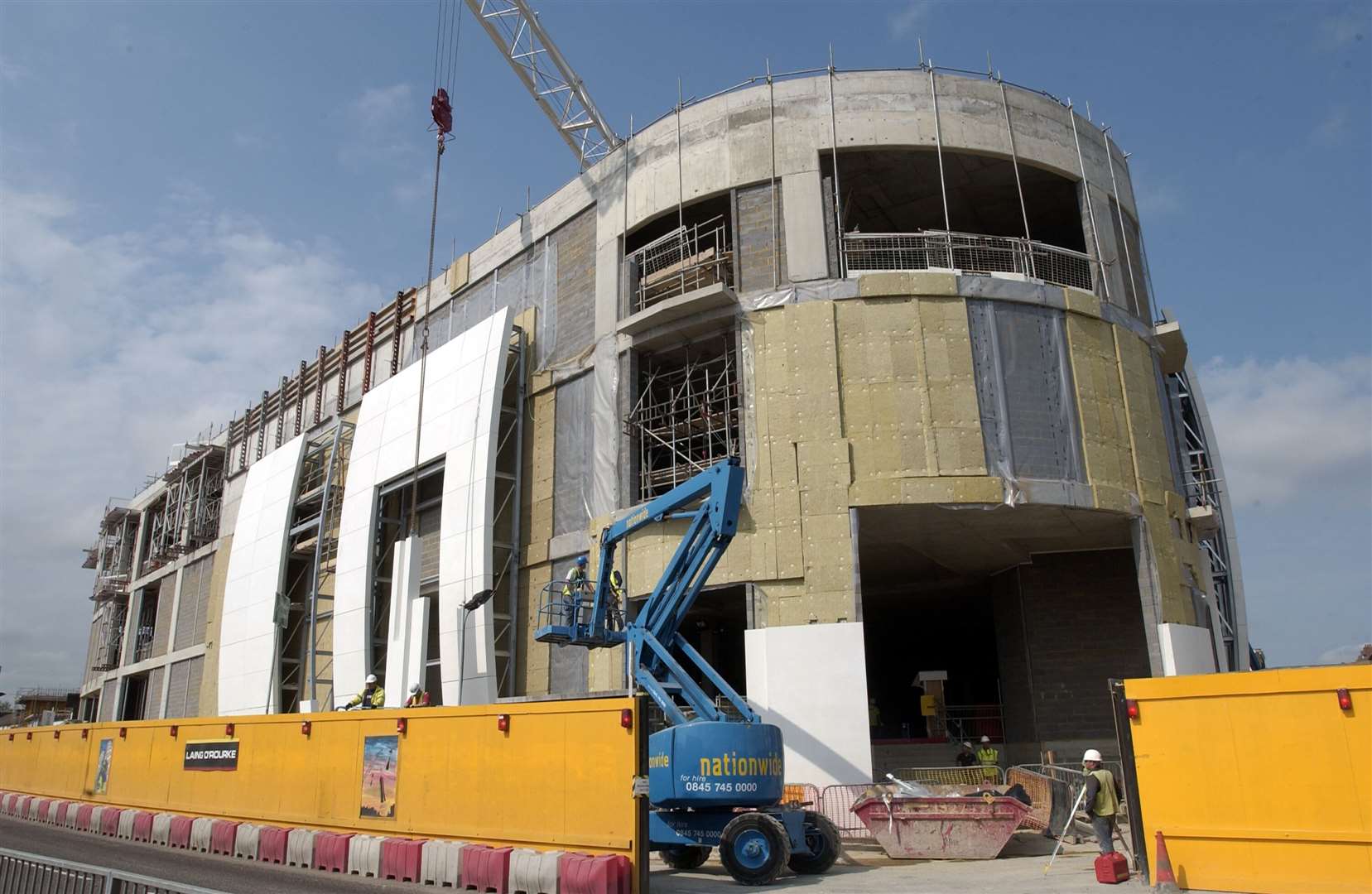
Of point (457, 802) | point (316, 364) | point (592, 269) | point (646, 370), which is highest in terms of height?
point (316, 364)

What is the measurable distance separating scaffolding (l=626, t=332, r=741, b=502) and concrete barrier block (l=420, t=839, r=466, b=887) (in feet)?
43.6

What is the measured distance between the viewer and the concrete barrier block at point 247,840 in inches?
594

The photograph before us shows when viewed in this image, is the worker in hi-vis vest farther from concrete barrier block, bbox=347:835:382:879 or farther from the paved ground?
concrete barrier block, bbox=347:835:382:879

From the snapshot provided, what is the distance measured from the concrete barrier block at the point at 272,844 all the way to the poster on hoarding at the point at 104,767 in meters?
6.93

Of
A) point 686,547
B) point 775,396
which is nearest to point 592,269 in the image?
point 775,396

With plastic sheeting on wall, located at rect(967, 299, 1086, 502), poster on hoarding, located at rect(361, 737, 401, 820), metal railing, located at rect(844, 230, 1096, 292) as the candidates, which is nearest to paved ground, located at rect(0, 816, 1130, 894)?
poster on hoarding, located at rect(361, 737, 401, 820)

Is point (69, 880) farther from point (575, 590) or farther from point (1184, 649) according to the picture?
point (1184, 649)

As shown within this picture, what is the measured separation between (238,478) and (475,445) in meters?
25.7

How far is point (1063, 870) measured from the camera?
12.9 metres

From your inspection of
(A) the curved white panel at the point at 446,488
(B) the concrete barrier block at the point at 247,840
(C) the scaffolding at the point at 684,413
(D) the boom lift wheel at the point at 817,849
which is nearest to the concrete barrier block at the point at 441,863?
(B) the concrete barrier block at the point at 247,840

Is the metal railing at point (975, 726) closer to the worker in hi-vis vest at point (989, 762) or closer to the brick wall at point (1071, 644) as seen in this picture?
the brick wall at point (1071, 644)

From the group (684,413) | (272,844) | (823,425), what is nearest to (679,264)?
(684,413)

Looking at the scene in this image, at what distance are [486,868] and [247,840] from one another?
580 centimetres

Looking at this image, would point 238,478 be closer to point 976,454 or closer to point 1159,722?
point 976,454
